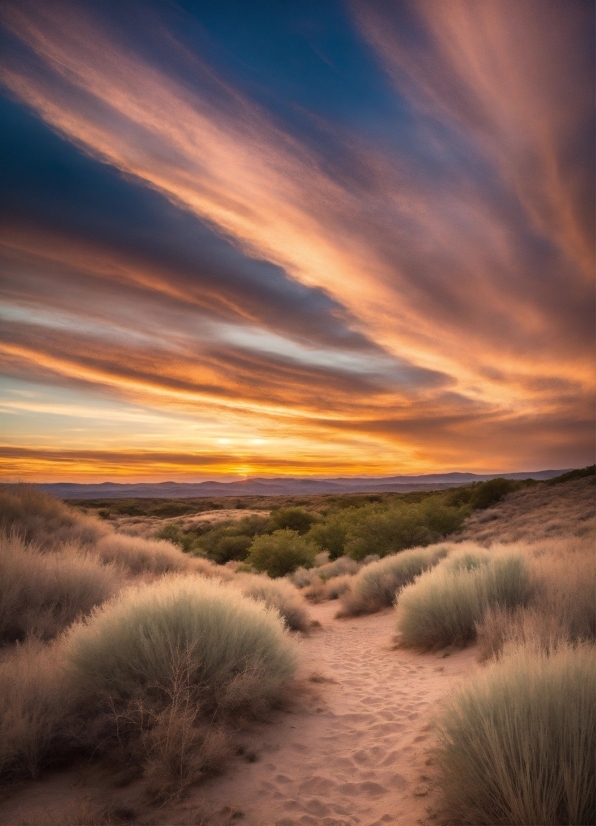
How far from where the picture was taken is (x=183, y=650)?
4730 millimetres

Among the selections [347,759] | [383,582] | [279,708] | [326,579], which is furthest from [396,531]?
[347,759]

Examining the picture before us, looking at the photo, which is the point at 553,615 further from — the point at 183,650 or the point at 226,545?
the point at 226,545

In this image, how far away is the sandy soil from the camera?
3.19 metres

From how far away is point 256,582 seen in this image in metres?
10.6

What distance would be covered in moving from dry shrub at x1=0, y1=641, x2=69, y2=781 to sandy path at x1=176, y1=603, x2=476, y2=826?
4.07 ft

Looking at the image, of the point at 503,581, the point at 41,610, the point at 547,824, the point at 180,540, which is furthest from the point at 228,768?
the point at 180,540

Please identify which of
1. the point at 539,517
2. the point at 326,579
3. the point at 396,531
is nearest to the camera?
the point at 326,579

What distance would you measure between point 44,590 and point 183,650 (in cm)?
282

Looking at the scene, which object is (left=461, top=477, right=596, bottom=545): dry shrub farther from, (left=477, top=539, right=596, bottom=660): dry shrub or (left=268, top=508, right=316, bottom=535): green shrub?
(left=268, top=508, right=316, bottom=535): green shrub

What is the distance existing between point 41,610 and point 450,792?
215 inches

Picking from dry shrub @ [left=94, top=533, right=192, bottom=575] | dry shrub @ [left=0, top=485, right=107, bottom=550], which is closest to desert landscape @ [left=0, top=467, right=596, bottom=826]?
dry shrub @ [left=94, top=533, right=192, bottom=575]

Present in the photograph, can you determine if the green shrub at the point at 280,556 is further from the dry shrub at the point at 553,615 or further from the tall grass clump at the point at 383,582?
the dry shrub at the point at 553,615

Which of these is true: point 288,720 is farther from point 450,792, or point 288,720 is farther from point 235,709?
point 450,792

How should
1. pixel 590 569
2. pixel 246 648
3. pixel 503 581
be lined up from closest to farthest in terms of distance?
pixel 246 648 → pixel 590 569 → pixel 503 581
